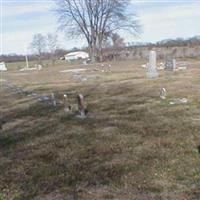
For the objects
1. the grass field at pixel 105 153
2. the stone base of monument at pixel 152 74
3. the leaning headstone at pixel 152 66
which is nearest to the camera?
the grass field at pixel 105 153

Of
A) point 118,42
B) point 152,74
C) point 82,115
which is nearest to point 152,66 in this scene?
point 152,74

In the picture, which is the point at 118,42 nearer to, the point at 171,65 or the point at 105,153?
the point at 171,65

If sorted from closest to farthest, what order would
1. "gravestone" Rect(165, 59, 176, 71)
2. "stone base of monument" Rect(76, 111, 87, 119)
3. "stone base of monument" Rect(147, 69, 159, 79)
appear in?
"stone base of monument" Rect(76, 111, 87, 119) → "stone base of monument" Rect(147, 69, 159, 79) → "gravestone" Rect(165, 59, 176, 71)

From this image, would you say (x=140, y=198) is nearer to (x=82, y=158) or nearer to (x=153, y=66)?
(x=82, y=158)

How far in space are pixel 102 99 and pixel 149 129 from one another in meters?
6.55

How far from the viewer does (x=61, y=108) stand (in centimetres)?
1477

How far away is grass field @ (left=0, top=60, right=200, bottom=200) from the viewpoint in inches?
245

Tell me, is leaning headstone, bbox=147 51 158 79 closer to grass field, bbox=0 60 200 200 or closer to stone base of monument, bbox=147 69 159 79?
stone base of monument, bbox=147 69 159 79

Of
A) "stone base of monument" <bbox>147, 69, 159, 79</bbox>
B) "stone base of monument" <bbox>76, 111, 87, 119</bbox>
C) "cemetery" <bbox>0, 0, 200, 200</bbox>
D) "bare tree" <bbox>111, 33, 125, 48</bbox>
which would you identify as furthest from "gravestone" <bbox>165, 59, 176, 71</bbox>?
"bare tree" <bbox>111, 33, 125, 48</bbox>

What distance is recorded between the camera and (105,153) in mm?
8203

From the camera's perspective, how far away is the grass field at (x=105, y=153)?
6223 millimetres

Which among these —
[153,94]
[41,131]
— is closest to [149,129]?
[41,131]

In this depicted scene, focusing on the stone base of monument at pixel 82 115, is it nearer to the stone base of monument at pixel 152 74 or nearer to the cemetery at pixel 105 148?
the cemetery at pixel 105 148

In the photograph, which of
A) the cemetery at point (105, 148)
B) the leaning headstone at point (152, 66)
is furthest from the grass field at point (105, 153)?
the leaning headstone at point (152, 66)
